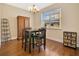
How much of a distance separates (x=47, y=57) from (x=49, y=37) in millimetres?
412

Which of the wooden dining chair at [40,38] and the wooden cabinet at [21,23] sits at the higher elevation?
the wooden cabinet at [21,23]

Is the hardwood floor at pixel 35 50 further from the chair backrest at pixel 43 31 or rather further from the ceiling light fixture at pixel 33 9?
the ceiling light fixture at pixel 33 9

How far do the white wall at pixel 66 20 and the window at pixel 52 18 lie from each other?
70 mm

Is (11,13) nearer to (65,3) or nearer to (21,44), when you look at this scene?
(21,44)

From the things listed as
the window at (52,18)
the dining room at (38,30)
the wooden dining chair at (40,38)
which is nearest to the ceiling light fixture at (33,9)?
the dining room at (38,30)

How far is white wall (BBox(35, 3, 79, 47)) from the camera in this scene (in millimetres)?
1993

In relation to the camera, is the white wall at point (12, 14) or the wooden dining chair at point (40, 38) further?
the wooden dining chair at point (40, 38)

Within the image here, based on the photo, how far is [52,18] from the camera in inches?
83.7

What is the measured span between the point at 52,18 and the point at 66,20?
0.29 meters

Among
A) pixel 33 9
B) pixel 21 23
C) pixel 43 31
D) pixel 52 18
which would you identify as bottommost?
pixel 43 31

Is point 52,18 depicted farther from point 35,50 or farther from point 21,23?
point 35,50

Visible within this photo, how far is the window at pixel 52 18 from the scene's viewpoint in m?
2.09

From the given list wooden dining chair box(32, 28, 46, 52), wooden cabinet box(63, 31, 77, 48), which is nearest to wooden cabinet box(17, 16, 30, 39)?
wooden dining chair box(32, 28, 46, 52)

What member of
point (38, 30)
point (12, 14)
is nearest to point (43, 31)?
point (38, 30)
